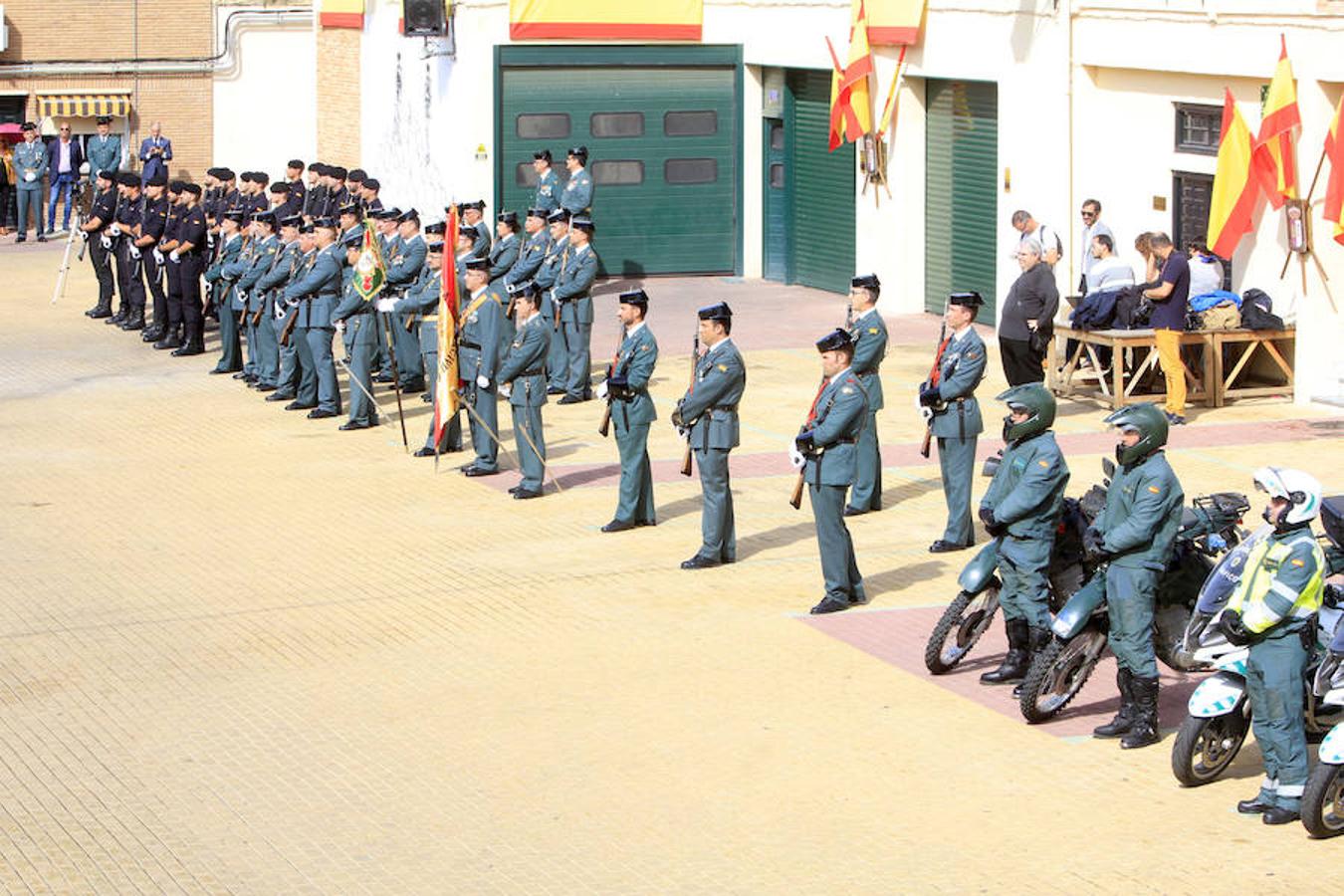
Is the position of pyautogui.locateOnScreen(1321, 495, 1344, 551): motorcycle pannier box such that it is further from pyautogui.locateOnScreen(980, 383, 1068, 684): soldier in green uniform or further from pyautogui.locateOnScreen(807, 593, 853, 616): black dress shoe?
pyautogui.locateOnScreen(807, 593, 853, 616): black dress shoe

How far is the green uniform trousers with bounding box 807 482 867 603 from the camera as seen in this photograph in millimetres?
13797

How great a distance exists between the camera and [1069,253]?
901 inches

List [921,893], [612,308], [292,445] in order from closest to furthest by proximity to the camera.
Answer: [921,893], [292,445], [612,308]

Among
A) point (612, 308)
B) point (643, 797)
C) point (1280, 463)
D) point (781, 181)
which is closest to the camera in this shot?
point (643, 797)

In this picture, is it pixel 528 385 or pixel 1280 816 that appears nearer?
pixel 1280 816

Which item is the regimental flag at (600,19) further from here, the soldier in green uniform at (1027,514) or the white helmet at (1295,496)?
the white helmet at (1295,496)

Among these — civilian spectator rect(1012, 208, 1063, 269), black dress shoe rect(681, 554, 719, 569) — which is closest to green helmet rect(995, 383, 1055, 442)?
black dress shoe rect(681, 554, 719, 569)

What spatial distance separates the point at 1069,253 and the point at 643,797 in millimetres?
13461

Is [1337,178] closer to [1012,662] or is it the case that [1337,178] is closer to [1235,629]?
[1012,662]

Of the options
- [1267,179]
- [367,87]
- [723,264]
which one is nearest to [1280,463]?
[1267,179]

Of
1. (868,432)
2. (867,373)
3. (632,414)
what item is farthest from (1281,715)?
(867,373)

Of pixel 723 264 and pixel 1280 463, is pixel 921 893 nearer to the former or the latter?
pixel 1280 463

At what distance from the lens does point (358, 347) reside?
20.5 metres

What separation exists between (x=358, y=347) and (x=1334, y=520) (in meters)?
11.4
